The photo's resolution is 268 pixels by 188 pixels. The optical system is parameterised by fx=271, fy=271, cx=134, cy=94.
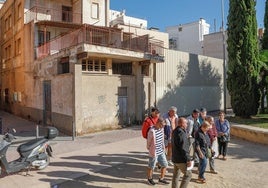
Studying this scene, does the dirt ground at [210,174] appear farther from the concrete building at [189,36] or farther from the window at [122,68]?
the concrete building at [189,36]

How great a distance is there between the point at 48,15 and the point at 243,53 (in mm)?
13855

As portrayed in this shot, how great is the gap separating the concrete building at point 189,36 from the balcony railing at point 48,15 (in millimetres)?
22148

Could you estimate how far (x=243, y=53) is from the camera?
57.5 feet

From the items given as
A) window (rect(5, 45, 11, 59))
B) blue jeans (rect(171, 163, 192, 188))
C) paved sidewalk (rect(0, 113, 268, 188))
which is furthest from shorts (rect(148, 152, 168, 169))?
window (rect(5, 45, 11, 59))

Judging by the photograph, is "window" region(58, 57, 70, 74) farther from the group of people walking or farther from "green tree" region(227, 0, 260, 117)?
"green tree" region(227, 0, 260, 117)

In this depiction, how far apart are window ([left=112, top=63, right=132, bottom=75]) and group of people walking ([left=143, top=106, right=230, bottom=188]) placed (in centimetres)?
865

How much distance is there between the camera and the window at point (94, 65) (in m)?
14.0

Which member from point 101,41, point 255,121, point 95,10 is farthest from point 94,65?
point 255,121

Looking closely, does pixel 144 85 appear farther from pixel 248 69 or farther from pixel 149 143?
pixel 149 143

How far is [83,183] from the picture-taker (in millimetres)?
6707

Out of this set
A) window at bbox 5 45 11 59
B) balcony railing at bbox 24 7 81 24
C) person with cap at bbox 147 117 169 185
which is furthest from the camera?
window at bbox 5 45 11 59

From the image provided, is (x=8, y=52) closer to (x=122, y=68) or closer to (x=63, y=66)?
(x=63, y=66)

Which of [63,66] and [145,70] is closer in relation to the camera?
[63,66]

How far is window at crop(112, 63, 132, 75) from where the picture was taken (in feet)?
53.1
